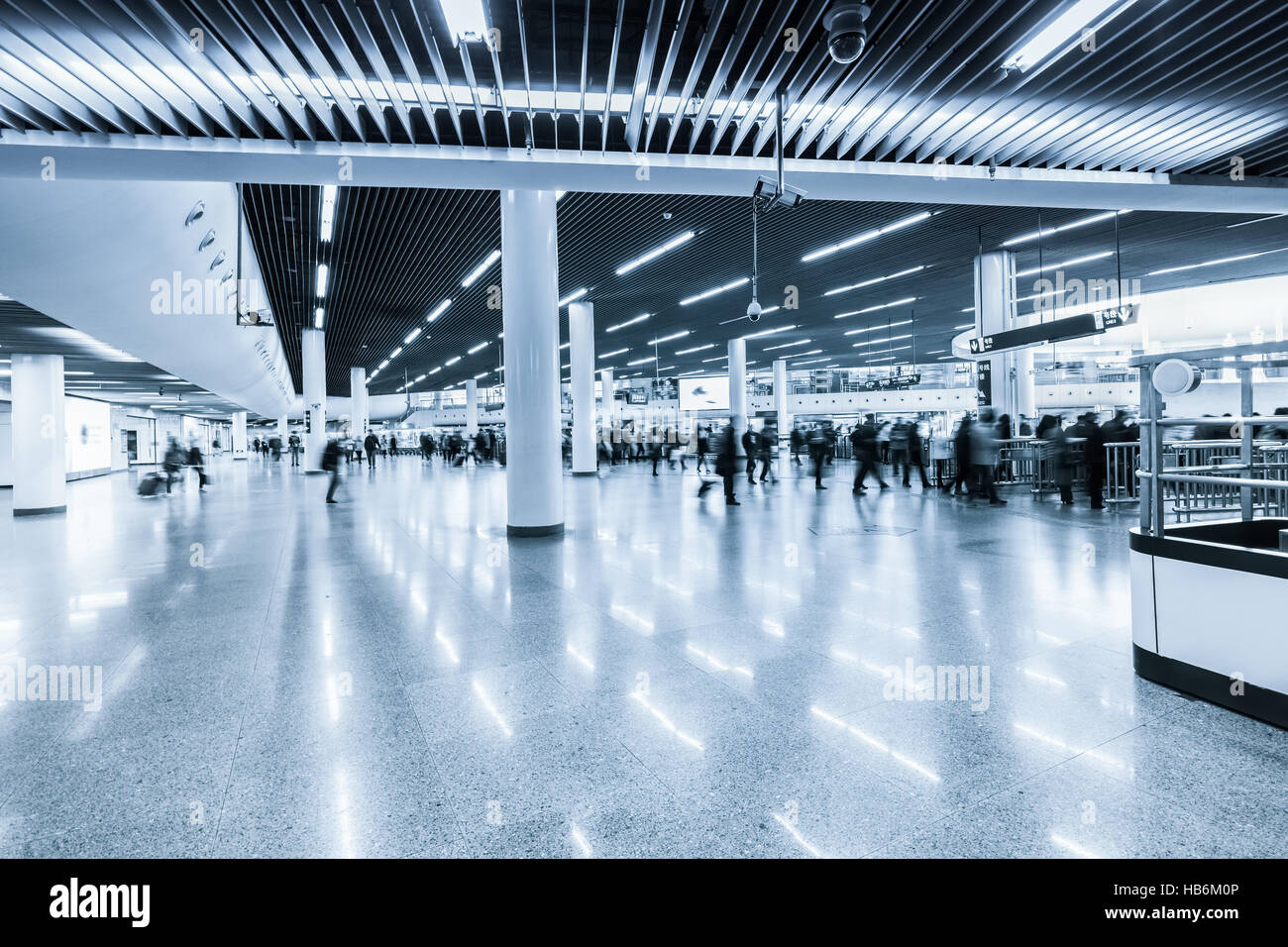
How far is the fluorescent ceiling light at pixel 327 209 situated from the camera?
34.3 ft

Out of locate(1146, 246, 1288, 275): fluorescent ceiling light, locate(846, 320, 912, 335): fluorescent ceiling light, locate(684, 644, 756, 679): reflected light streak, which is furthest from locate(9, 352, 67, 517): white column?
locate(1146, 246, 1288, 275): fluorescent ceiling light

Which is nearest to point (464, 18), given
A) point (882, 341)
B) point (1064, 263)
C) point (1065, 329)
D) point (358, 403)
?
point (1065, 329)

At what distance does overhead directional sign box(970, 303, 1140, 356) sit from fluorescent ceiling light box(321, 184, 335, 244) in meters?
13.1

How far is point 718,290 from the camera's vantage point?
62.3 ft

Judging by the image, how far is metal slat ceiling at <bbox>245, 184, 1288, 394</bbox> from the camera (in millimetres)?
11648

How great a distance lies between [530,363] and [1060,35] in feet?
20.8

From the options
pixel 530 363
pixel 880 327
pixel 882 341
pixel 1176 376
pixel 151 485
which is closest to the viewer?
pixel 1176 376

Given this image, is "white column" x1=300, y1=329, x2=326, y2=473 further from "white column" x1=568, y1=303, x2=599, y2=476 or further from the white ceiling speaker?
the white ceiling speaker

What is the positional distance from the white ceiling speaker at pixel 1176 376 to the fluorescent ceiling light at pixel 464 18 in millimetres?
5252

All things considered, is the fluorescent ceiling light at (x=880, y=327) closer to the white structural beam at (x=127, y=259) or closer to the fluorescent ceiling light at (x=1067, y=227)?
the fluorescent ceiling light at (x=1067, y=227)

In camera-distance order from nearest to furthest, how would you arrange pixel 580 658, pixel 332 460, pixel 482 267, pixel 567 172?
pixel 580 658
pixel 567 172
pixel 332 460
pixel 482 267

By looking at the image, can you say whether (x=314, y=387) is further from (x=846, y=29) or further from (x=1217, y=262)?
(x=1217, y=262)

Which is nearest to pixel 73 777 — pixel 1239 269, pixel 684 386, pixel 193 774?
pixel 193 774

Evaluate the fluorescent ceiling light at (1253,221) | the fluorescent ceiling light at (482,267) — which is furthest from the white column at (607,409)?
the fluorescent ceiling light at (1253,221)
